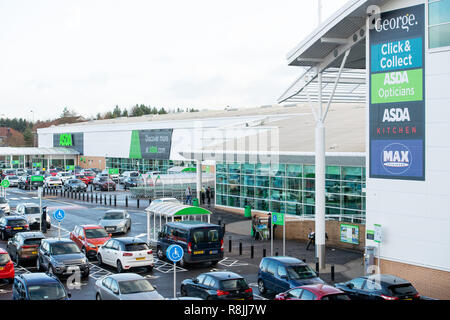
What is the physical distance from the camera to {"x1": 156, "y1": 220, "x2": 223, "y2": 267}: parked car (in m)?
22.1

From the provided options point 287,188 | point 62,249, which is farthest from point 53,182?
point 62,249

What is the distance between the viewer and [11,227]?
2883 centimetres

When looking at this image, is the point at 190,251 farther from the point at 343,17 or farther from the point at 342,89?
the point at 342,89

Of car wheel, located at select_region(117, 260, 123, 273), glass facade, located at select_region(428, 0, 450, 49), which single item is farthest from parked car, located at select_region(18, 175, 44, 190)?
glass facade, located at select_region(428, 0, 450, 49)

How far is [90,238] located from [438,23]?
17.7 meters

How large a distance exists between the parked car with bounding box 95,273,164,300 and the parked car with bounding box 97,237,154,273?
17.5 feet

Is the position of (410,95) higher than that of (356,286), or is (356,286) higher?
(410,95)

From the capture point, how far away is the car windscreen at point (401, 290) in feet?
50.1

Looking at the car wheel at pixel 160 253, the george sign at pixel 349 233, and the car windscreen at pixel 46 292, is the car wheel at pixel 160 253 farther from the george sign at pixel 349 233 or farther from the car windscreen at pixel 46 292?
the car windscreen at pixel 46 292

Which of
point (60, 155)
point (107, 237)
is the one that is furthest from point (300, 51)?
point (60, 155)

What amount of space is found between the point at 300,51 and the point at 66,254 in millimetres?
13319

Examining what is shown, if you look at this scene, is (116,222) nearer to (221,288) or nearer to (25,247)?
(25,247)
